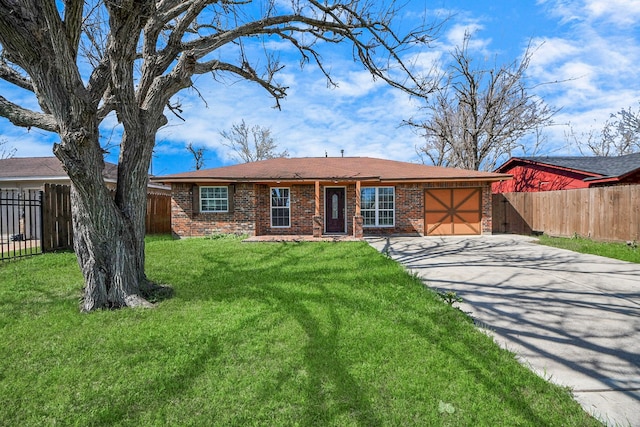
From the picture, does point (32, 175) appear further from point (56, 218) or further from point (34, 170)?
point (56, 218)

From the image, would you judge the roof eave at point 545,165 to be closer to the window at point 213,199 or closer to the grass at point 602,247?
the grass at point 602,247

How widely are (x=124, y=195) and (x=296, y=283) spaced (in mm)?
3061

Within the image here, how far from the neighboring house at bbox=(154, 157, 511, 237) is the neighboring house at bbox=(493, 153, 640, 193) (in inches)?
167

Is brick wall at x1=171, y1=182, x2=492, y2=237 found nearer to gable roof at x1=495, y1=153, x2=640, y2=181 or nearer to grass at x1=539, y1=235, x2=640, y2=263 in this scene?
grass at x1=539, y1=235, x2=640, y2=263

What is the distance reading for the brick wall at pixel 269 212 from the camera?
12477 mm

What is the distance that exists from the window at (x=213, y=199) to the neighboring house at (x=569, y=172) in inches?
613

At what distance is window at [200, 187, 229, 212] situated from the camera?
12.6 metres

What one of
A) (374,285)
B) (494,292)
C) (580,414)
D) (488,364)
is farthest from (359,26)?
(580,414)

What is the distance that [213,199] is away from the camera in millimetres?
12625

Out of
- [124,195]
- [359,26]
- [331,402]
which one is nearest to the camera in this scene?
[331,402]

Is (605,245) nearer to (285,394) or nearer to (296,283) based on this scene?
(296,283)

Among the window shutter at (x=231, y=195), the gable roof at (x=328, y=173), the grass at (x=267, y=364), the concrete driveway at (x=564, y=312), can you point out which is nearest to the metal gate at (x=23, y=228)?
the grass at (x=267, y=364)

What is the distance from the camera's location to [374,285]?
4.97 metres

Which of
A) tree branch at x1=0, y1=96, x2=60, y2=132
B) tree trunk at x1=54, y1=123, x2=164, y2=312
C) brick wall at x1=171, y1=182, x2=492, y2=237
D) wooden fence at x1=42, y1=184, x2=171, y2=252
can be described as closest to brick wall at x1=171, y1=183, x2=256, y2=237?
brick wall at x1=171, y1=182, x2=492, y2=237
